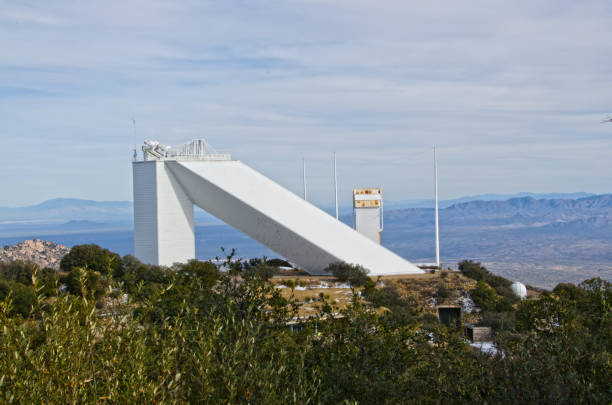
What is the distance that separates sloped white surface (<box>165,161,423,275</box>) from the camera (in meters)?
22.3

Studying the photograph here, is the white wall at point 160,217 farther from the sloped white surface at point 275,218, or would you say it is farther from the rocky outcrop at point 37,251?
the rocky outcrop at point 37,251

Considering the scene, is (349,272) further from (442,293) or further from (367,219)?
(367,219)

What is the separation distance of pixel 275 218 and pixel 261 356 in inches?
637

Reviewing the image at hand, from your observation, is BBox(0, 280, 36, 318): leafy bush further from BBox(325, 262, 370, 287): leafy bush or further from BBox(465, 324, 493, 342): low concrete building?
BBox(465, 324, 493, 342): low concrete building

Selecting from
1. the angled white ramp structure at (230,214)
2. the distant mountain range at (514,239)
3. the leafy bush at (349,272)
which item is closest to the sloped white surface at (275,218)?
the angled white ramp structure at (230,214)

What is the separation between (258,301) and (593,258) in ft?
248

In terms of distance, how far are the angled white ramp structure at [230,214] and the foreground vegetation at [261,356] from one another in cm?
1354

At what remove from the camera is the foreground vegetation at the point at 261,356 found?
4.59 m

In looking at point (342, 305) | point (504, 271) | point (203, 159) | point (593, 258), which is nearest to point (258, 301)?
point (342, 305)

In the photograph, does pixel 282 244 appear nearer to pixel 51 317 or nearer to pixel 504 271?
pixel 51 317

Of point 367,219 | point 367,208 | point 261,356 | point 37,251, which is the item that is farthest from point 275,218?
point 37,251

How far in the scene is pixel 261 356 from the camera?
6152 mm

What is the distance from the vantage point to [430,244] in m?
99.9

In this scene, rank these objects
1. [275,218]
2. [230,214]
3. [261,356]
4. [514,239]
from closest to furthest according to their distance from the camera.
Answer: [261,356] → [275,218] → [230,214] → [514,239]
